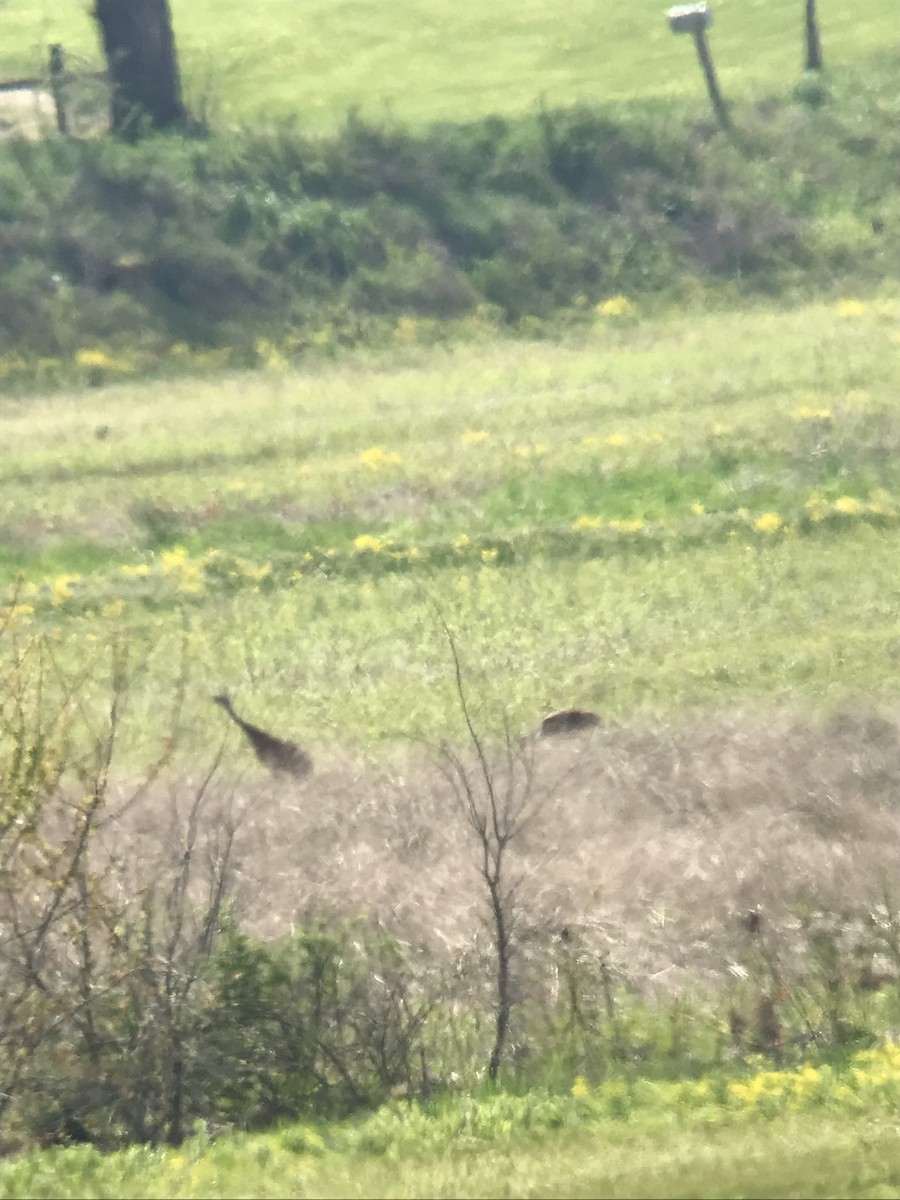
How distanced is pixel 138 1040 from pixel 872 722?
525 cm

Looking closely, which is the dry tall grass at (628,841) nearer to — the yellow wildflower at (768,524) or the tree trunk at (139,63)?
the yellow wildflower at (768,524)

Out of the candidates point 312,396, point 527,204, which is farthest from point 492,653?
point 527,204

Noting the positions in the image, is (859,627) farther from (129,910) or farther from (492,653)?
(129,910)

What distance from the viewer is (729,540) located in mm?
15539

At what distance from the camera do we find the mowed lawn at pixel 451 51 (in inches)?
1148

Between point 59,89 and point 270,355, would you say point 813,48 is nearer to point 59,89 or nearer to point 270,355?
point 59,89

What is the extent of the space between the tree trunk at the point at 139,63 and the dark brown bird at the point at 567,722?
57.0 ft

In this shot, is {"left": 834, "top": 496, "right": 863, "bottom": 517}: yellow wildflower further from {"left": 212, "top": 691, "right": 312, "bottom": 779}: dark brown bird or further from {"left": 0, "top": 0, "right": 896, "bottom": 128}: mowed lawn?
{"left": 0, "top": 0, "right": 896, "bottom": 128}: mowed lawn

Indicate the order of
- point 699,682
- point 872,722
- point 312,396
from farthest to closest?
point 312,396
point 699,682
point 872,722

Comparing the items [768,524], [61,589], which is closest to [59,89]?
[61,589]

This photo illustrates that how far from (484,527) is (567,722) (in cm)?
470

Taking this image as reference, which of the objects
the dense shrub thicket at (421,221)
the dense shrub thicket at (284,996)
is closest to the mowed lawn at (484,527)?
the dense shrub thicket at (421,221)

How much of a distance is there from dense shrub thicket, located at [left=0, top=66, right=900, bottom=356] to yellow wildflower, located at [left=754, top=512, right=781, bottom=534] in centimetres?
854

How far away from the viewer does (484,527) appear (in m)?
16.3
